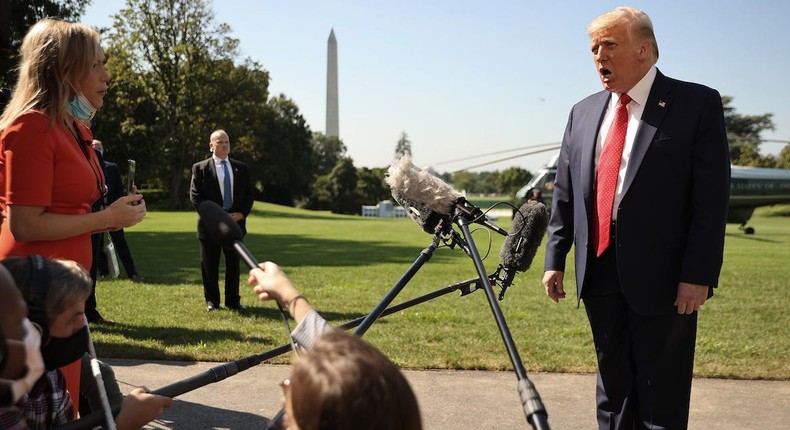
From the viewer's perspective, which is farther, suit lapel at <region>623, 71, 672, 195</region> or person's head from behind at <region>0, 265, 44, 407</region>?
suit lapel at <region>623, 71, 672, 195</region>

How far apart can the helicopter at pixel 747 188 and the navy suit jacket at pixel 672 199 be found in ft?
120

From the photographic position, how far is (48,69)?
116 inches

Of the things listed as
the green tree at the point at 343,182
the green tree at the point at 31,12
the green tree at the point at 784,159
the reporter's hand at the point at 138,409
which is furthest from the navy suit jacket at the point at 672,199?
the green tree at the point at 784,159

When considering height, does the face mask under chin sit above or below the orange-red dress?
below

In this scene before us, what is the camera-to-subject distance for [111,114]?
4669 cm

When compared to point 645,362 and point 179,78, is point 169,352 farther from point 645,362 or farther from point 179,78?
point 179,78

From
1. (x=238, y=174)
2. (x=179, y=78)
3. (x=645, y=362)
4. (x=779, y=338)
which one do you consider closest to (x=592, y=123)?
(x=645, y=362)

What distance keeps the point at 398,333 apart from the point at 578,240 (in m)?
4.41

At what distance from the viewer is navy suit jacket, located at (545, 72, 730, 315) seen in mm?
3492

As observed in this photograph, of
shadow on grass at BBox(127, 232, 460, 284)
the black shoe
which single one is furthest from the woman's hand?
shadow on grass at BBox(127, 232, 460, 284)

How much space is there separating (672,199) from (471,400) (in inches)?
98.2

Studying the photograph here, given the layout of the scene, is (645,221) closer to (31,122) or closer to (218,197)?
(31,122)

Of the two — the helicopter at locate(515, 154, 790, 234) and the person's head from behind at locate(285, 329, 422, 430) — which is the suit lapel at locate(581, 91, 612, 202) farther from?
the helicopter at locate(515, 154, 790, 234)

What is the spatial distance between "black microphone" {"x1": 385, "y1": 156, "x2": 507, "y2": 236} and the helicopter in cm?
3691
